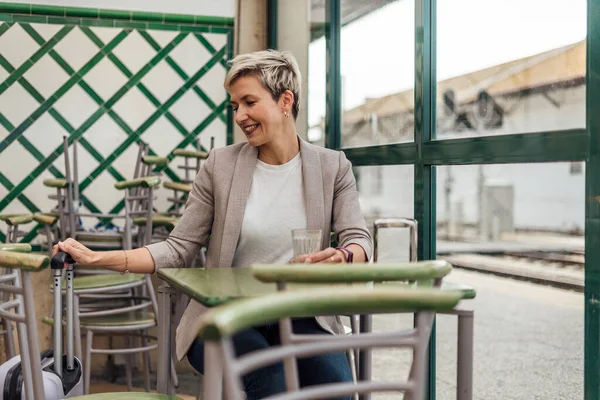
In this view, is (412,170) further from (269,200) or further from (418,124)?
(269,200)

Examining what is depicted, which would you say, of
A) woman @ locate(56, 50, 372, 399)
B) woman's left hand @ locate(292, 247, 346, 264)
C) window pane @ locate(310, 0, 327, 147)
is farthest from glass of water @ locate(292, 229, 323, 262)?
window pane @ locate(310, 0, 327, 147)

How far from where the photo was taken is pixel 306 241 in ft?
5.94

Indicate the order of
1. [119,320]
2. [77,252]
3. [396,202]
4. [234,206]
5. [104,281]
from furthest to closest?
[119,320], [104,281], [396,202], [234,206], [77,252]

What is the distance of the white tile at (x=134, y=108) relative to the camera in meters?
4.83

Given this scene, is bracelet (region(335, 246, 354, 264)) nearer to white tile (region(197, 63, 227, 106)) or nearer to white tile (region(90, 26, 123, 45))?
white tile (region(197, 63, 227, 106))

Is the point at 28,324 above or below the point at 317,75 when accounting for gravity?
below

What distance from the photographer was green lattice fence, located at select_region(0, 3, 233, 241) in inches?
184

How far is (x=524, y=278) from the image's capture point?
15.3m

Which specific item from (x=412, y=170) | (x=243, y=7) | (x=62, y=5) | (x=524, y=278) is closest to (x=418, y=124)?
(x=412, y=170)

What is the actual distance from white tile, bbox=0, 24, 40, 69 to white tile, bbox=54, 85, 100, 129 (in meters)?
0.32

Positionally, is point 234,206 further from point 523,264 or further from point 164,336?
point 523,264

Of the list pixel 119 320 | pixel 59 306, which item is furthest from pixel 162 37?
pixel 59 306

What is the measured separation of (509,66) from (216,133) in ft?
9.16

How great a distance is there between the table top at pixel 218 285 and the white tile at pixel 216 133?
3086mm
